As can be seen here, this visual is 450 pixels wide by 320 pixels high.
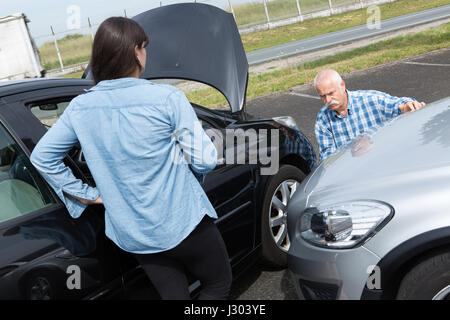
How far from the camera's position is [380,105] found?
3.63 meters

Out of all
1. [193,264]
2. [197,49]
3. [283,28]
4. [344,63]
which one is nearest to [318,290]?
[193,264]

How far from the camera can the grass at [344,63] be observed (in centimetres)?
1012

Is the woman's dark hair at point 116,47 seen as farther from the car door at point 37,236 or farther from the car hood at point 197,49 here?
the car hood at point 197,49

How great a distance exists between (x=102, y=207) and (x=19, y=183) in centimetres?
38

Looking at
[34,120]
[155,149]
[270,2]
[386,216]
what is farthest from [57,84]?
[270,2]

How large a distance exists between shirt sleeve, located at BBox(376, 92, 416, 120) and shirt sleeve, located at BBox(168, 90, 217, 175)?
211 cm

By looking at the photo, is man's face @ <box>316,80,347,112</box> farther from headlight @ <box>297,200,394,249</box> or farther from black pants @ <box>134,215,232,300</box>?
black pants @ <box>134,215,232,300</box>

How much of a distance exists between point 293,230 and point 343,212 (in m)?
0.39

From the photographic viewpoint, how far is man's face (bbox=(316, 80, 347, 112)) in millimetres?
3576

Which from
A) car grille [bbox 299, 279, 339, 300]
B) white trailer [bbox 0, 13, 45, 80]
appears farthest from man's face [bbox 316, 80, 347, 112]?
white trailer [bbox 0, 13, 45, 80]

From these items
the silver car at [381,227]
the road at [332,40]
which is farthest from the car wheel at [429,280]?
the road at [332,40]

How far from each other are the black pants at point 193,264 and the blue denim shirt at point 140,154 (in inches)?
2.3

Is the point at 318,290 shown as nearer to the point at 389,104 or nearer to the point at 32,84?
the point at 32,84
